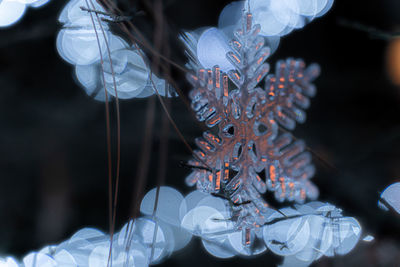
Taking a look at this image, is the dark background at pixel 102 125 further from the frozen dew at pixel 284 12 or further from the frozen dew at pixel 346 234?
the frozen dew at pixel 346 234

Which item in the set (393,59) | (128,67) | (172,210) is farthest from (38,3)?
(393,59)

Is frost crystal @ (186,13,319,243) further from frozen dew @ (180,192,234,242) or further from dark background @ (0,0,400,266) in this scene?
dark background @ (0,0,400,266)

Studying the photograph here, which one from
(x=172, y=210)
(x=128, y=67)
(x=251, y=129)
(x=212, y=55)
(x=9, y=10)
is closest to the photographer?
(x=251, y=129)

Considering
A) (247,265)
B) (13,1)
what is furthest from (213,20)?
(247,265)

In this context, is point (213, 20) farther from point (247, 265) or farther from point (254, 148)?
point (254, 148)

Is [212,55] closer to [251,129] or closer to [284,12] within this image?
Answer: [251,129]

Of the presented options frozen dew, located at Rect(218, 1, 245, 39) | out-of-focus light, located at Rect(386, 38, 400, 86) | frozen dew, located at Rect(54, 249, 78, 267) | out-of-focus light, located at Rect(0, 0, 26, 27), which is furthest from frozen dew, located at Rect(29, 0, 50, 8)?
out-of-focus light, located at Rect(386, 38, 400, 86)
